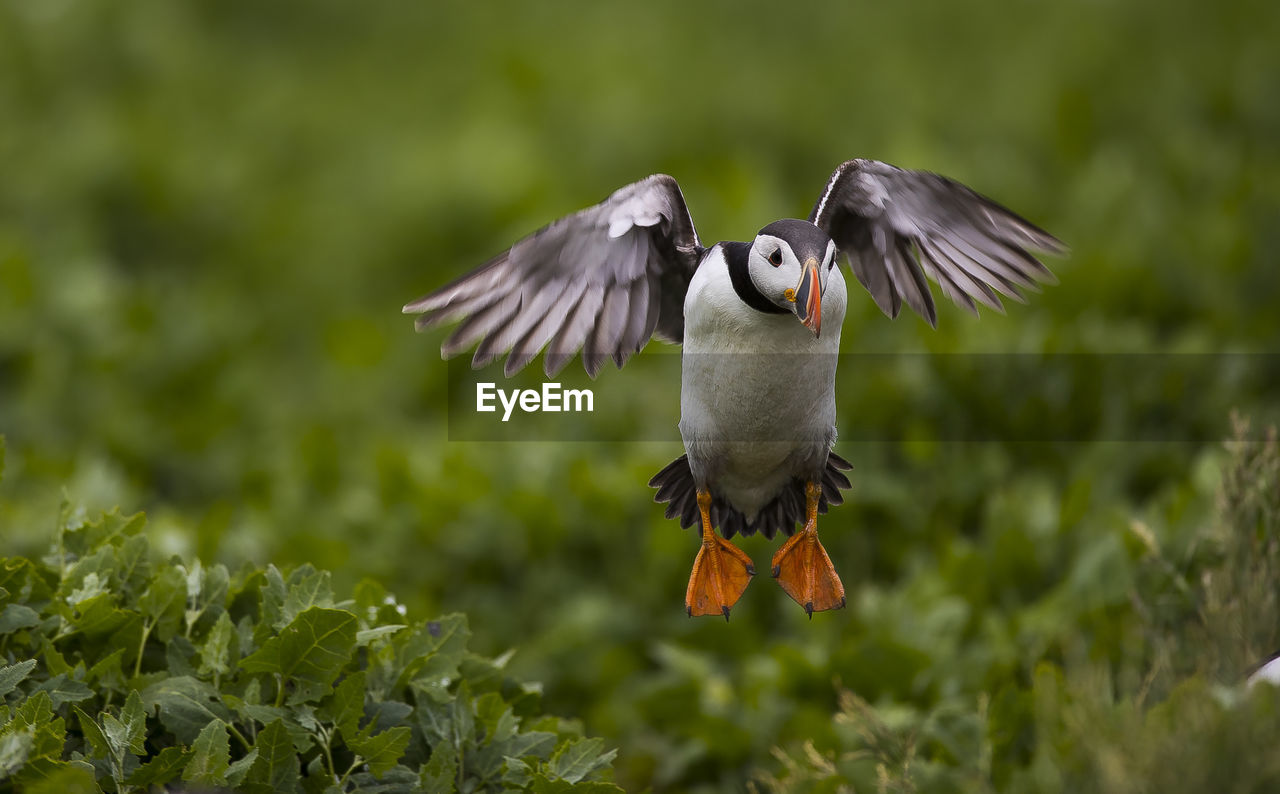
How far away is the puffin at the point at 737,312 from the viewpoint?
2.71 m

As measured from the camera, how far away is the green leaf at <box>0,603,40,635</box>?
404 cm

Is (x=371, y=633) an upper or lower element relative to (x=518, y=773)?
upper

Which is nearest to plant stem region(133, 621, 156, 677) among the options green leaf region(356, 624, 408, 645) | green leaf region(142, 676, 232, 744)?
green leaf region(142, 676, 232, 744)

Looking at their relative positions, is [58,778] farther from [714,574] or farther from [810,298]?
[810,298]

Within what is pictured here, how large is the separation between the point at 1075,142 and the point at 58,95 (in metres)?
12.2

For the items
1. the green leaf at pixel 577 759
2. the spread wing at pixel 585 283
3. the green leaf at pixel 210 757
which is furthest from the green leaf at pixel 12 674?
the spread wing at pixel 585 283

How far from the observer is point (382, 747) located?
388cm

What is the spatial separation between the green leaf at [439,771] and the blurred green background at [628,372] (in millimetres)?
1267

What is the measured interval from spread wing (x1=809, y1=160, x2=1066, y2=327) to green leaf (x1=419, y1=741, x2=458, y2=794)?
217cm

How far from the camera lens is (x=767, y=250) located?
2500 millimetres

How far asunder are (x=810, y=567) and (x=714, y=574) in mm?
232

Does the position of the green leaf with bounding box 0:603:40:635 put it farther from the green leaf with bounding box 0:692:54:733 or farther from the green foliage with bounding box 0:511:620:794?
the green leaf with bounding box 0:692:54:733

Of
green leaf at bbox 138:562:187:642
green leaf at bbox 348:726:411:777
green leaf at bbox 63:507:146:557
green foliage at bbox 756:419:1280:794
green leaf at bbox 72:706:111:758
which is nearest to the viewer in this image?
green foliage at bbox 756:419:1280:794

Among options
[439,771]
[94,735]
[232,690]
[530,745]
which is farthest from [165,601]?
[530,745]
